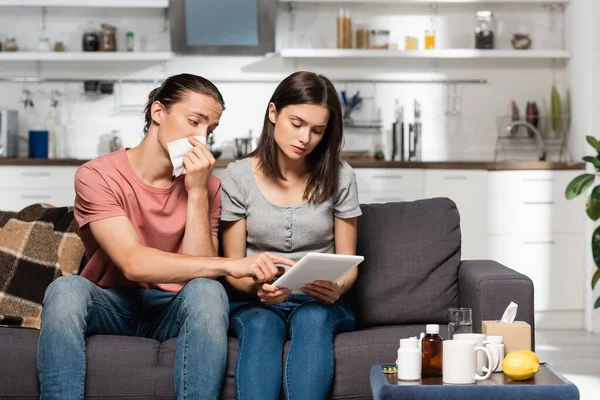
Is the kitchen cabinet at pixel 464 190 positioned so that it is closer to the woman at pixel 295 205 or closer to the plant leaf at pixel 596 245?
the plant leaf at pixel 596 245

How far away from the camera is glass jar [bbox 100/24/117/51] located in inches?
237

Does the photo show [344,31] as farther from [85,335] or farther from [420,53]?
[85,335]

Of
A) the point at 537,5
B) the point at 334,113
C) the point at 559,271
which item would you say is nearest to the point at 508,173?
the point at 559,271

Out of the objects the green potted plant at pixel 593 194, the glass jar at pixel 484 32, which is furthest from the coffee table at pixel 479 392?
the glass jar at pixel 484 32

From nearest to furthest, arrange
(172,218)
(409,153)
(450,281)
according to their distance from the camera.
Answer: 1. (172,218)
2. (450,281)
3. (409,153)

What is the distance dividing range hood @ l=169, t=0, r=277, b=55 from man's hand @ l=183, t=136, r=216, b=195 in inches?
136

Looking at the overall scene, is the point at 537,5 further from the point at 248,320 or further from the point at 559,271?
the point at 248,320

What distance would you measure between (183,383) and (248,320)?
0.28m

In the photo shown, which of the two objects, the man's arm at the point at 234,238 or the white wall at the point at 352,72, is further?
the white wall at the point at 352,72

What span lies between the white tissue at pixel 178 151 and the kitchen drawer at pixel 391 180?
2.95 meters

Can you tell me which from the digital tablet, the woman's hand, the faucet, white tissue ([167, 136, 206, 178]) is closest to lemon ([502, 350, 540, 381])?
the digital tablet

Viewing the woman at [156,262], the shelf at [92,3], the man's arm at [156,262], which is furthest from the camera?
the shelf at [92,3]

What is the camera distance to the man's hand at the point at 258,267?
2.49 meters

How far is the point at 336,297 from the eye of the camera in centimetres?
267
